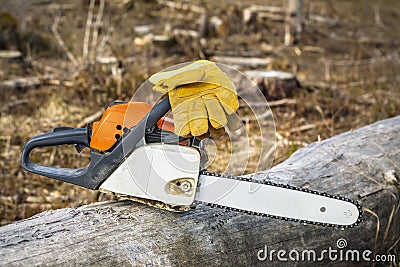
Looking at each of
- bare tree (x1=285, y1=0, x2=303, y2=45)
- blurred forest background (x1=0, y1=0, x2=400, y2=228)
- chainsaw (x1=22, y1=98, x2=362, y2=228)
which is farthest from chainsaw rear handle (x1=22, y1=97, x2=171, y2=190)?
bare tree (x1=285, y1=0, x2=303, y2=45)

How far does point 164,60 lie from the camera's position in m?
7.27

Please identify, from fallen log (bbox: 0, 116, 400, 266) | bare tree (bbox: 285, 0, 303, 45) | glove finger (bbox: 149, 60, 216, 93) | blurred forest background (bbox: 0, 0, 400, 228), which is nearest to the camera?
fallen log (bbox: 0, 116, 400, 266)

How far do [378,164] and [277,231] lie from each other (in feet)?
3.08

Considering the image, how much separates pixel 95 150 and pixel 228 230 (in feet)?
2.24

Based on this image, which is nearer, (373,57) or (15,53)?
(15,53)

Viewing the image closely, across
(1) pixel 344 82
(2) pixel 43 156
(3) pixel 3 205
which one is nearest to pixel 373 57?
(1) pixel 344 82

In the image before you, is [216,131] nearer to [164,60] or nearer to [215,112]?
[215,112]

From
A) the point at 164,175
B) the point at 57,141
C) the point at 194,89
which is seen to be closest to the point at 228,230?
the point at 164,175

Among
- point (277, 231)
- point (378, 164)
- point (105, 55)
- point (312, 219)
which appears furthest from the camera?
point (105, 55)

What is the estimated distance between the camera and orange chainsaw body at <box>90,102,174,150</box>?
2.21 metres

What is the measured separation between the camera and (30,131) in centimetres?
504

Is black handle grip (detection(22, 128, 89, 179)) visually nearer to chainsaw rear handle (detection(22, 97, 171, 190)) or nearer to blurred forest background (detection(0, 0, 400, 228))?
chainsaw rear handle (detection(22, 97, 171, 190))

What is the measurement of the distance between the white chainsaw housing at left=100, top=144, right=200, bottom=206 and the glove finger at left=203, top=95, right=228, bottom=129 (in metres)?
A: 0.14

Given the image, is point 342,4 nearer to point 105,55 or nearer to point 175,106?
point 105,55
